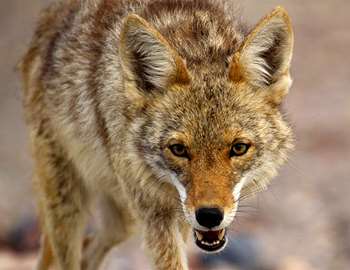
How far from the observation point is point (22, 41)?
1830 centimetres

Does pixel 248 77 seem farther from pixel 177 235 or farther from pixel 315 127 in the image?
pixel 315 127

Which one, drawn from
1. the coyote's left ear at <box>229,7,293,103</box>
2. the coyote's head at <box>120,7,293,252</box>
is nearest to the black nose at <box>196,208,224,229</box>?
the coyote's head at <box>120,7,293,252</box>

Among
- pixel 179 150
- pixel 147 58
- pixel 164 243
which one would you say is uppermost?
pixel 147 58

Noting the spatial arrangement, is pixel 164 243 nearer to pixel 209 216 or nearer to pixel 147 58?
pixel 209 216

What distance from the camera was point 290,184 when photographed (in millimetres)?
14820

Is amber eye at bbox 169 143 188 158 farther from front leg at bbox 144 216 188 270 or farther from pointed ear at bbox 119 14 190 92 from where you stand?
front leg at bbox 144 216 188 270

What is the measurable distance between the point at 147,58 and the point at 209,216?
134cm

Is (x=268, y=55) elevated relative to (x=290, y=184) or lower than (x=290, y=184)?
elevated

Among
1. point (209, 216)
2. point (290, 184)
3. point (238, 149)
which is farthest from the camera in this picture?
point (290, 184)

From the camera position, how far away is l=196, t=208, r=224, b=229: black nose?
7207mm

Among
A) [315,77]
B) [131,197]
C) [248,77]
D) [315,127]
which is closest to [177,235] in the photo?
[131,197]

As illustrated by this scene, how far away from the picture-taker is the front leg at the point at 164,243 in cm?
817

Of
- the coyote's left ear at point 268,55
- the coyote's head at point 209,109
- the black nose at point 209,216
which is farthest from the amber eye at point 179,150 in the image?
the coyote's left ear at point 268,55

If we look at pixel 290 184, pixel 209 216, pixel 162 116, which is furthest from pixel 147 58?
pixel 290 184
